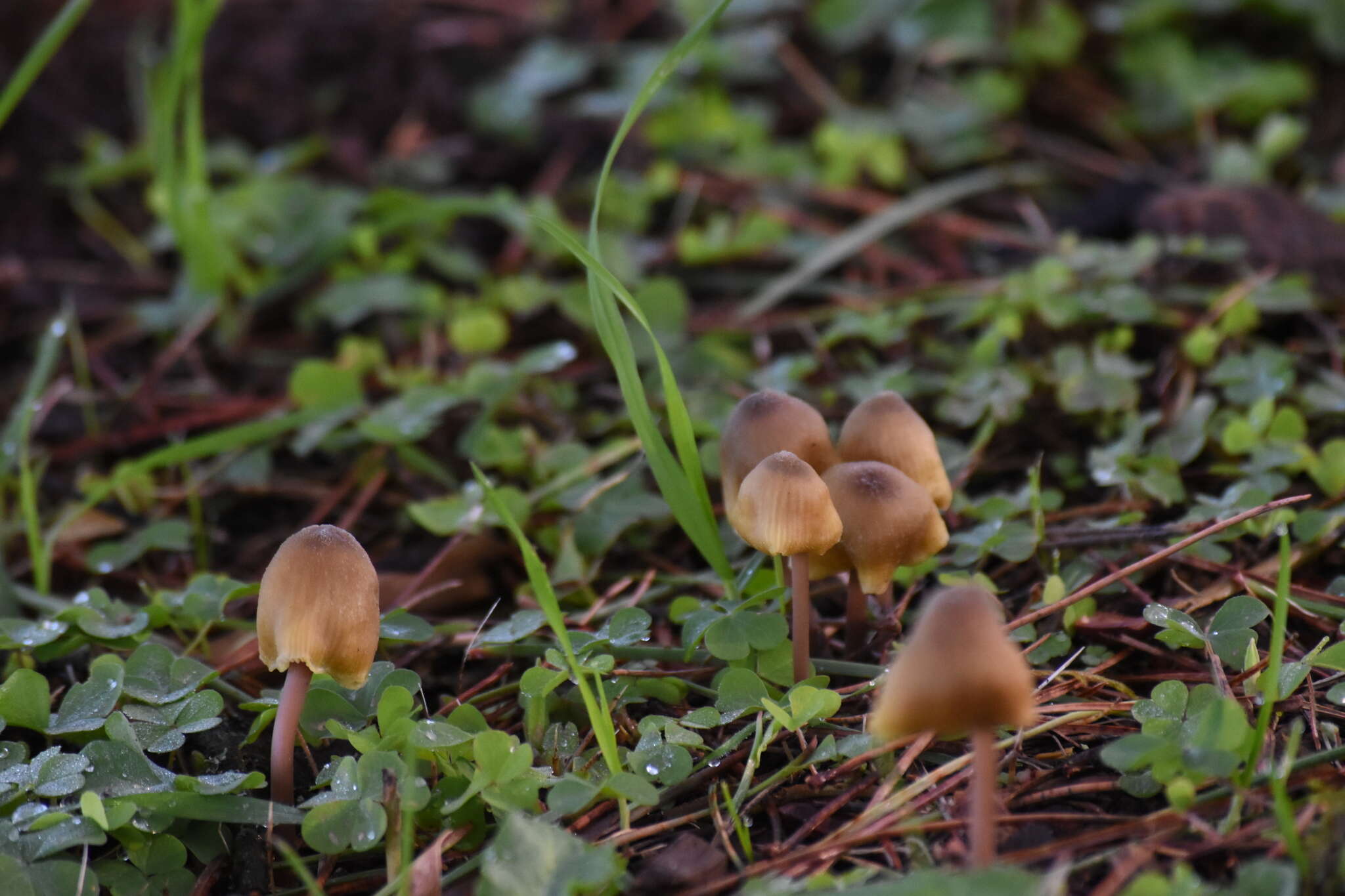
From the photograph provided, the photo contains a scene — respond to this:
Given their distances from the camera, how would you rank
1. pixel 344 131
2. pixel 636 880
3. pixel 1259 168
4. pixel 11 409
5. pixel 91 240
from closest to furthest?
1. pixel 636 880
2. pixel 11 409
3. pixel 1259 168
4. pixel 91 240
5. pixel 344 131

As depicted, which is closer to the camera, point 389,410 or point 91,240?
point 389,410

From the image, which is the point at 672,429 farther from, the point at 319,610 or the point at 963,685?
the point at 963,685

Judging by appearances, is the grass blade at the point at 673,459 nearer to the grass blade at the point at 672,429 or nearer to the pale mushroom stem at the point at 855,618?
the grass blade at the point at 672,429

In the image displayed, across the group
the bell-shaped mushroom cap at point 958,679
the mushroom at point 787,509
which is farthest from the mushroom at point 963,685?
the mushroom at point 787,509

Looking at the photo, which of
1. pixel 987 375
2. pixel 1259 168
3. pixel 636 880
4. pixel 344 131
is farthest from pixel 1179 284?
pixel 344 131

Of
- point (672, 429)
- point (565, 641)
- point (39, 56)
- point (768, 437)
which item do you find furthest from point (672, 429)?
point (39, 56)

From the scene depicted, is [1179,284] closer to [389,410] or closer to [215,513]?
[389,410]
